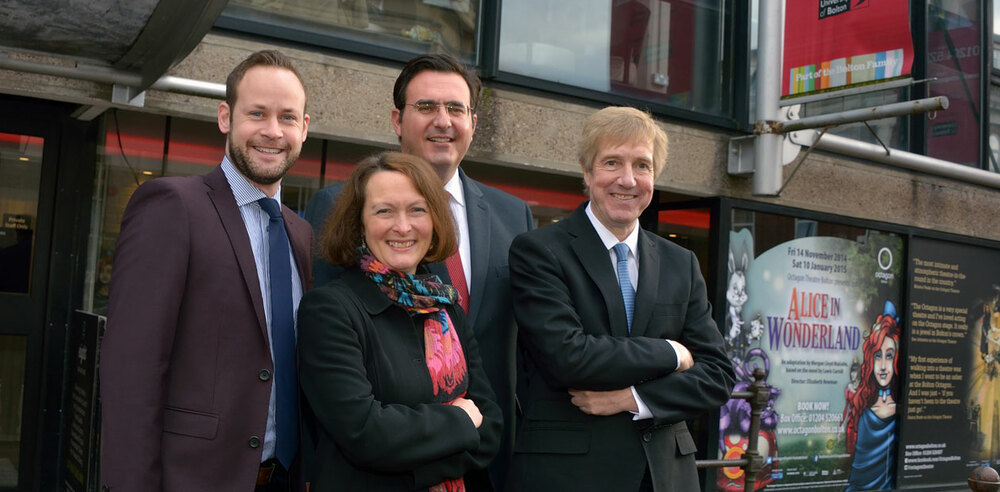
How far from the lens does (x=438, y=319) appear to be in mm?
2701

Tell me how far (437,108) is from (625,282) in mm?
893

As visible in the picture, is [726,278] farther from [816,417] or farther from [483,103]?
[483,103]

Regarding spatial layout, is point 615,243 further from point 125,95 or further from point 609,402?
point 125,95

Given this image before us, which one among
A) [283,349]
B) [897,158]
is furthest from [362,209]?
[897,158]

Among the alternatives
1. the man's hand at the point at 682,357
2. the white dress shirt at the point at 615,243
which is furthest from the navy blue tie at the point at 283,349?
the man's hand at the point at 682,357

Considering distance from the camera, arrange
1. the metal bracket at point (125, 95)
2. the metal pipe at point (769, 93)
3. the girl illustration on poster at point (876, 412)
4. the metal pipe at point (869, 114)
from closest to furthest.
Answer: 1. the metal bracket at point (125, 95)
2. the metal pipe at point (869, 114)
3. the metal pipe at point (769, 93)
4. the girl illustration on poster at point (876, 412)

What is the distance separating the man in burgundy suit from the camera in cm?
235

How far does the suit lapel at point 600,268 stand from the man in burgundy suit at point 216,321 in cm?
91

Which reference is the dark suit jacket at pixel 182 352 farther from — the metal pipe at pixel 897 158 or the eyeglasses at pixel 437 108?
the metal pipe at pixel 897 158

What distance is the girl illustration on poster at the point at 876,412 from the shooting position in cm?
862

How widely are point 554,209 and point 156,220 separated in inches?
213

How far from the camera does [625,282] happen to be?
3.08m

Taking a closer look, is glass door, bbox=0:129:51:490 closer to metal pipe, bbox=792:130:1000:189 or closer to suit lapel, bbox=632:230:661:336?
suit lapel, bbox=632:230:661:336

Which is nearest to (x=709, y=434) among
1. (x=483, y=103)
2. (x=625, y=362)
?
(x=483, y=103)
